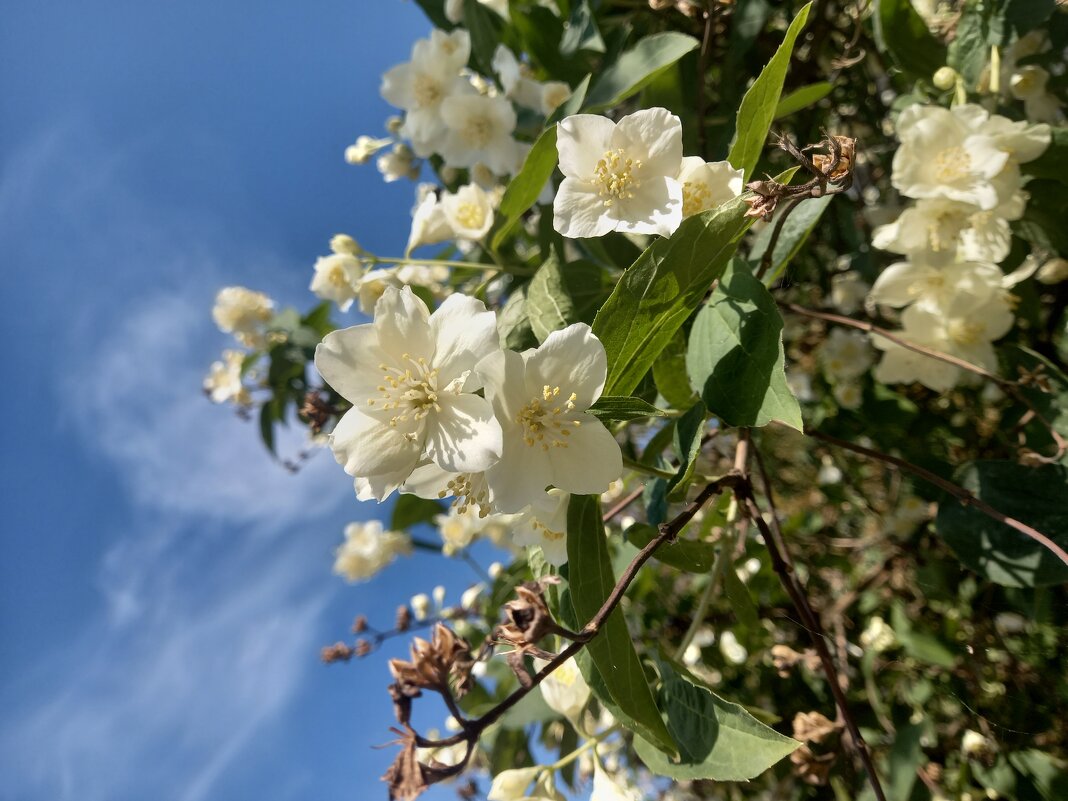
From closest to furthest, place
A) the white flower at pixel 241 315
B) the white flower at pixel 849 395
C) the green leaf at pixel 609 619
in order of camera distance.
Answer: the green leaf at pixel 609 619 < the white flower at pixel 849 395 < the white flower at pixel 241 315

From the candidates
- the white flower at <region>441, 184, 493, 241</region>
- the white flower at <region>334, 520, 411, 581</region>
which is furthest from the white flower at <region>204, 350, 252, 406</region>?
the white flower at <region>441, 184, 493, 241</region>

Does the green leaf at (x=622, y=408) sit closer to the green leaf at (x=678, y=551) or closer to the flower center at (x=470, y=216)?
the green leaf at (x=678, y=551)

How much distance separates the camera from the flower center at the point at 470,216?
4.63ft

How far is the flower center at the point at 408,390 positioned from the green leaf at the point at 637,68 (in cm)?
77

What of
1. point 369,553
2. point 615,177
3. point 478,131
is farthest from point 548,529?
point 369,553

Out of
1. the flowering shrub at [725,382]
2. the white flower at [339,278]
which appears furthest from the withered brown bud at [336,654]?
the white flower at [339,278]

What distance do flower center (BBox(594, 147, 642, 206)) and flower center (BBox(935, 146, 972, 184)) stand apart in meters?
0.69

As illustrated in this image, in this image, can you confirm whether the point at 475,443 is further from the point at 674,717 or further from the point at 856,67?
the point at 856,67

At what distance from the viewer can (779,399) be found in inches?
33.8

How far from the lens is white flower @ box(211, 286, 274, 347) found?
8.41ft

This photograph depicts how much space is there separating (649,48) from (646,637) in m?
1.83

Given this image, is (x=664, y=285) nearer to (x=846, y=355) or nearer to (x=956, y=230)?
(x=956, y=230)

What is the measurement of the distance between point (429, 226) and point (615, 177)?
0.52 meters

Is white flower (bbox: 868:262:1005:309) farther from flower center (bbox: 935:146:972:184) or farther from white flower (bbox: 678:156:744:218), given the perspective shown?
white flower (bbox: 678:156:744:218)
